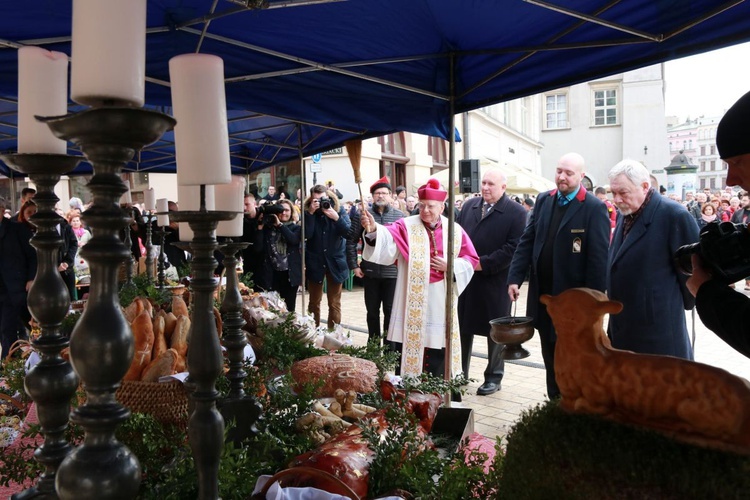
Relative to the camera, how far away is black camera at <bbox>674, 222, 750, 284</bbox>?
1273 mm

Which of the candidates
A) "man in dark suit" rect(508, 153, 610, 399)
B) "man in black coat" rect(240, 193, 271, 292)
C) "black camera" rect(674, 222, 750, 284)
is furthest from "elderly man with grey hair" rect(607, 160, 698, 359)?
"man in black coat" rect(240, 193, 271, 292)

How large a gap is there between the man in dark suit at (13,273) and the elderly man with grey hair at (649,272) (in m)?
5.51

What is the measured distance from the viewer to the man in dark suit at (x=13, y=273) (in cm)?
593

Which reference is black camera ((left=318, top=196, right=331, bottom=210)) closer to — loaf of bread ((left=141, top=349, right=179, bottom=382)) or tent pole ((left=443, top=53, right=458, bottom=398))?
tent pole ((left=443, top=53, right=458, bottom=398))

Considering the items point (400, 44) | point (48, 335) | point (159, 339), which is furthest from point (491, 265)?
point (48, 335)

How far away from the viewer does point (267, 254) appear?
715 cm

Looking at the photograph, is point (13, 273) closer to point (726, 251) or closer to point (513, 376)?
point (513, 376)

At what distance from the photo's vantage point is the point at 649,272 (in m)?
3.46

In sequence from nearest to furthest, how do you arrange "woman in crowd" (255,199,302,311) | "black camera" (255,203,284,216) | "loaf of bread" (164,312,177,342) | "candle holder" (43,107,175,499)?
→ "candle holder" (43,107,175,499)
"loaf of bread" (164,312,177,342)
"black camera" (255,203,284,216)
"woman in crowd" (255,199,302,311)

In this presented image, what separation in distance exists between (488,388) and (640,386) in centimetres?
432

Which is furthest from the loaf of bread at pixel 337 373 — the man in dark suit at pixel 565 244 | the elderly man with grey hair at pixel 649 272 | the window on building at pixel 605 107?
the window on building at pixel 605 107

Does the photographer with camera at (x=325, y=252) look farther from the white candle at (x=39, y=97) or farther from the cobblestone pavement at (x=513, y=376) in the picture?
the white candle at (x=39, y=97)

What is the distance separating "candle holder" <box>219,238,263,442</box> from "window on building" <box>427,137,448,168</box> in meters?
24.9

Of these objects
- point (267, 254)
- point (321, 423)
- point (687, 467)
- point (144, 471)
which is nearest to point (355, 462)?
point (321, 423)
